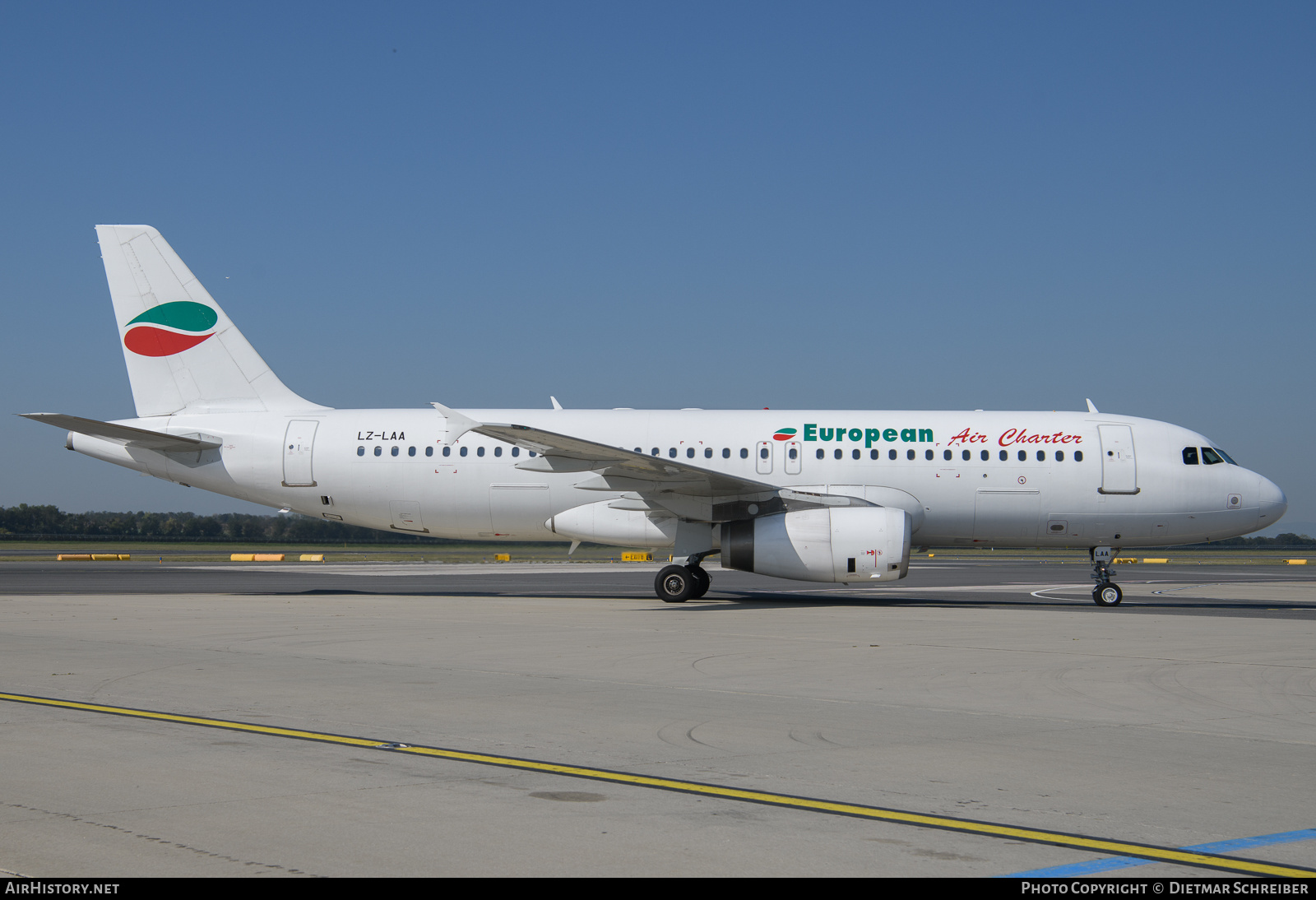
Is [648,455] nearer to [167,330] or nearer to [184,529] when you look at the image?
[167,330]

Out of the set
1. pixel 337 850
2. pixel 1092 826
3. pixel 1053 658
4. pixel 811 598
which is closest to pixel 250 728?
pixel 337 850

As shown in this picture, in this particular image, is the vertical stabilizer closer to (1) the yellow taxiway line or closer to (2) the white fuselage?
(2) the white fuselage

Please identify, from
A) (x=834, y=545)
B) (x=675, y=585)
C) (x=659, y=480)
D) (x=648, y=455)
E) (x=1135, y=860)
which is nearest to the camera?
(x=1135, y=860)

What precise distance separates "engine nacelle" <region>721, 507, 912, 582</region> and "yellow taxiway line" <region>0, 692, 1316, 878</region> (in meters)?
13.4

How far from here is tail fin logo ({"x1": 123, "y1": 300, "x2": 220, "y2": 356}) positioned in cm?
2425

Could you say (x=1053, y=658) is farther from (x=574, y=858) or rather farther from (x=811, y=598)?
(x=811, y=598)

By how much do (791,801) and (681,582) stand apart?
52.9 feet

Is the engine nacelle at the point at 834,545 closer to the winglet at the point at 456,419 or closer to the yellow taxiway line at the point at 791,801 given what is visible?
the winglet at the point at 456,419

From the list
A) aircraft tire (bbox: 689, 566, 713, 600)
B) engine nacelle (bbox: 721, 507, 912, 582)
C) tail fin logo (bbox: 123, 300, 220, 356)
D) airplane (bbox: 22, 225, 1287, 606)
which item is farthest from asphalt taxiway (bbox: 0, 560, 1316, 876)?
tail fin logo (bbox: 123, 300, 220, 356)

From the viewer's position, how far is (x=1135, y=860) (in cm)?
486

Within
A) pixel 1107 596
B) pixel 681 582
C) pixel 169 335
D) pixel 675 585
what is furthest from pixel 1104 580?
pixel 169 335

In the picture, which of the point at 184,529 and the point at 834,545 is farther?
the point at 184,529

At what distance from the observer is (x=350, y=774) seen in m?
6.50

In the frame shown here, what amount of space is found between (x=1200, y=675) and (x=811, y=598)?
41.9ft
